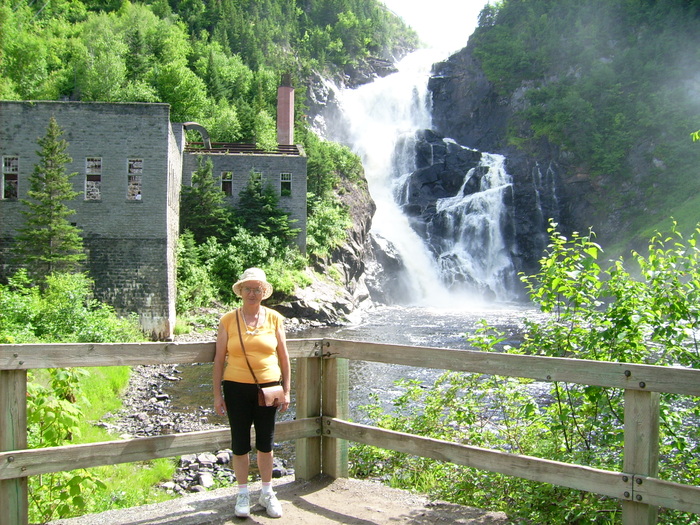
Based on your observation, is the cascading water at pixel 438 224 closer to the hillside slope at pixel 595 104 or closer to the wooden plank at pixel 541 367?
the hillside slope at pixel 595 104

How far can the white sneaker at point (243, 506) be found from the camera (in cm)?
434

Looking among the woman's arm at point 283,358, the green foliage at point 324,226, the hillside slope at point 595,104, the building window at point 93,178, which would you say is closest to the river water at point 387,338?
the woman's arm at point 283,358

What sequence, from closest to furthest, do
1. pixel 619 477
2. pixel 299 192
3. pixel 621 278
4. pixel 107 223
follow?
pixel 619 477 → pixel 621 278 → pixel 107 223 → pixel 299 192

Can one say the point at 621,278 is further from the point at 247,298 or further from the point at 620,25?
the point at 620,25

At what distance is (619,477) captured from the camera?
366 centimetres

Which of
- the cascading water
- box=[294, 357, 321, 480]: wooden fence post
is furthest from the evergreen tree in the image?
box=[294, 357, 321, 480]: wooden fence post

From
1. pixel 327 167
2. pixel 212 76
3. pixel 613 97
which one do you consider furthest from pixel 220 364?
pixel 613 97

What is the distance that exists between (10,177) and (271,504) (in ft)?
84.7

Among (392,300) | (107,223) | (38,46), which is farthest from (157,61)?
(107,223)

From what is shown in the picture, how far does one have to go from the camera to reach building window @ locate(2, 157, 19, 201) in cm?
2577

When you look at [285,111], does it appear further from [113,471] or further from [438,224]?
[113,471]

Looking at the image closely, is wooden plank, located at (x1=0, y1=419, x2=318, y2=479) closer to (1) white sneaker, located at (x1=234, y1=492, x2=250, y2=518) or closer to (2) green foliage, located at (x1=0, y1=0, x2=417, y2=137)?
(1) white sneaker, located at (x1=234, y1=492, x2=250, y2=518)

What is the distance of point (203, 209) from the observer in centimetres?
3306

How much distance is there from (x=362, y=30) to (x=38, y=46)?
5385 cm
